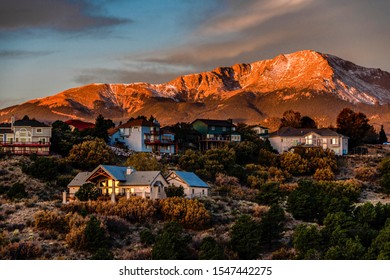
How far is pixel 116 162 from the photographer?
64688 mm

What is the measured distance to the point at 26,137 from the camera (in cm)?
6625

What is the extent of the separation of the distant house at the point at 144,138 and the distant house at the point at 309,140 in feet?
41.6

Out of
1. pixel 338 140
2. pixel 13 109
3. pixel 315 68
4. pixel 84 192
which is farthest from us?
pixel 315 68

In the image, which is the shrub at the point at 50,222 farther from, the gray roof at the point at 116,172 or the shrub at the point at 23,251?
the gray roof at the point at 116,172

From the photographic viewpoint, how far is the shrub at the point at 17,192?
49.4 meters

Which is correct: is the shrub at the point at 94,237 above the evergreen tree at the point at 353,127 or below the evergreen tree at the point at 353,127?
below

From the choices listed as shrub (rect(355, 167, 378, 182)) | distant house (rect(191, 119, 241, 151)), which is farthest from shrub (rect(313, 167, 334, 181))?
distant house (rect(191, 119, 241, 151))

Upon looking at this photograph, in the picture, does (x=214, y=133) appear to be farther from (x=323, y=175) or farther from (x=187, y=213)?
(x=187, y=213)

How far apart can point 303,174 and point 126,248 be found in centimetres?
3631

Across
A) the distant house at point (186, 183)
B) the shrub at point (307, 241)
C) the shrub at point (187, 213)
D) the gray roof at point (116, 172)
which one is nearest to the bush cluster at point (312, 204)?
the distant house at point (186, 183)
